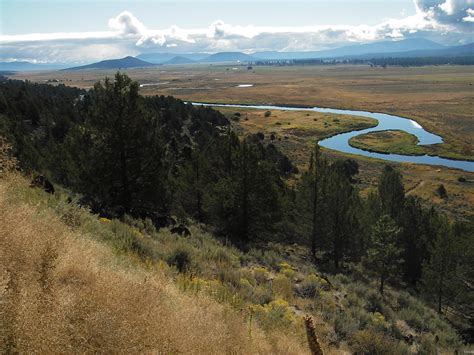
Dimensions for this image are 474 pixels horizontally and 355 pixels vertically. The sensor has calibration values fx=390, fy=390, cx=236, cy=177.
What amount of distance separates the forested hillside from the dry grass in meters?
2.15

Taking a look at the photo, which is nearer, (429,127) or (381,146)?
(381,146)

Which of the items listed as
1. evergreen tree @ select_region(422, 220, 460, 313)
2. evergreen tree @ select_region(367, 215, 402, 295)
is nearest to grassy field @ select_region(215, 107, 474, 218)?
evergreen tree @ select_region(422, 220, 460, 313)

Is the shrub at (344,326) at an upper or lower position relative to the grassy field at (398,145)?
upper

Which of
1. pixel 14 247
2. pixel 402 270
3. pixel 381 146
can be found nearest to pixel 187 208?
pixel 402 270

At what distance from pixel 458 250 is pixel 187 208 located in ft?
61.1

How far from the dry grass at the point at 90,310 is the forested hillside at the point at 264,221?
215 cm

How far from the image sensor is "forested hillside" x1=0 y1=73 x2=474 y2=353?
39.5ft

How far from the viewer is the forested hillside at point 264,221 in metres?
12.0

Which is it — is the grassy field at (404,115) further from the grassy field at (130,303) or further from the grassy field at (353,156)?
the grassy field at (130,303)

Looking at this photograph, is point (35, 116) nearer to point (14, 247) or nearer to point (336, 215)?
point (336, 215)

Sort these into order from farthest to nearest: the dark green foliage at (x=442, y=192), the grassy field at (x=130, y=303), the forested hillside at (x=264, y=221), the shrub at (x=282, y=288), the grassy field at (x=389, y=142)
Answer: the grassy field at (x=389, y=142), the dark green foliage at (x=442, y=192), the forested hillside at (x=264, y=221), the shrub at (x=282, y=288), the grassy field at (x=130, y=303)

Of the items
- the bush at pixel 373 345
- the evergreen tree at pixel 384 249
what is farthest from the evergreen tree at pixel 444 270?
the bush at pixel 373 345

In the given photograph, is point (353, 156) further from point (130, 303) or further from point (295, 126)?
point (130, 303)

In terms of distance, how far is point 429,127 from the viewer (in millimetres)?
94688
